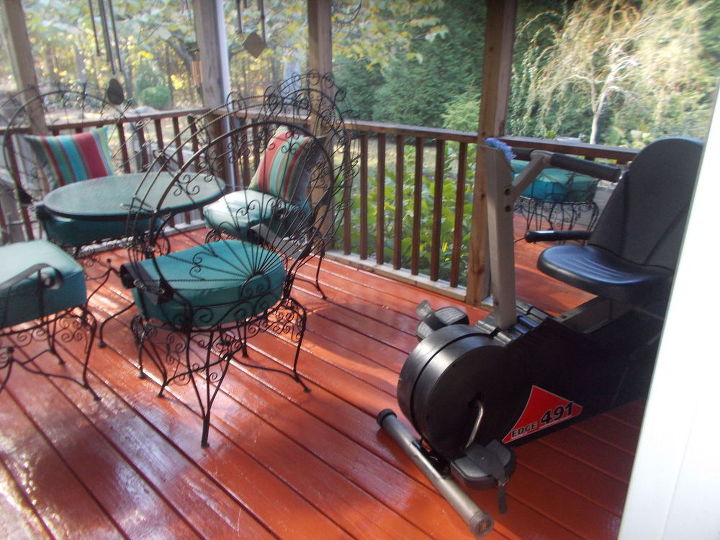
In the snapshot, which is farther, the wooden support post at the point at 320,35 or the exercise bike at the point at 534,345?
the wooden support post at the point at 320,35

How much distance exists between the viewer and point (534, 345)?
165 centimetres

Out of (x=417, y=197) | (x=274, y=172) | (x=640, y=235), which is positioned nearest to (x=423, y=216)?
(x=417, y=197)

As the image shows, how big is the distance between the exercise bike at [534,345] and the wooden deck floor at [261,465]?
10 centimetres

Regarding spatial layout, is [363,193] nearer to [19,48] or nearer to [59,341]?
A: [59,341]

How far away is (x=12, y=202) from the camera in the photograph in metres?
3.41

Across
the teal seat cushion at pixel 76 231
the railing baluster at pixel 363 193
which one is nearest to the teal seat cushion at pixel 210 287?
the teal seat cushion at pixel 76 231

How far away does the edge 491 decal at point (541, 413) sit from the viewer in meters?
1.67

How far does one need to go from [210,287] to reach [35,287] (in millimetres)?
589

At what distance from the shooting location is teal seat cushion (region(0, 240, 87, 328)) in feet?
5.55

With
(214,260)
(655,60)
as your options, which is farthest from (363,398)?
(655,60)

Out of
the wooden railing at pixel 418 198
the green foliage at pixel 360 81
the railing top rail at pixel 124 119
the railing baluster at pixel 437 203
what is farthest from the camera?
the green foliage at pixel 360 81

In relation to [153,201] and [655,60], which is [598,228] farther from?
[153,201]

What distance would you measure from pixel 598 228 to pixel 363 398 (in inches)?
48.4

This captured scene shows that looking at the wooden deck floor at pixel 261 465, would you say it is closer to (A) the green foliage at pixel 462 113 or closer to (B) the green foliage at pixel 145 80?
(A) the green foliage at pixel 462 113
